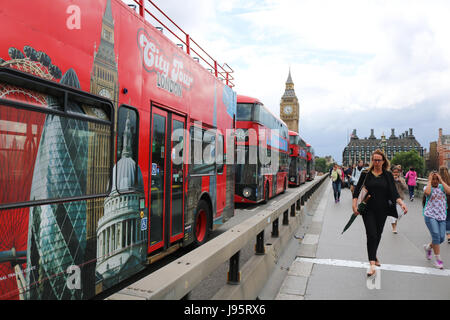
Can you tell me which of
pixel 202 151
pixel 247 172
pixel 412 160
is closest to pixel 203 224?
pixel 202 151

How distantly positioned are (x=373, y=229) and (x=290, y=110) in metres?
163

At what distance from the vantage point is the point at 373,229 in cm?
564

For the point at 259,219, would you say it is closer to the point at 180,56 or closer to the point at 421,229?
the point at 180,56

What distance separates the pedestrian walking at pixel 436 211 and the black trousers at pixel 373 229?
4.85ft

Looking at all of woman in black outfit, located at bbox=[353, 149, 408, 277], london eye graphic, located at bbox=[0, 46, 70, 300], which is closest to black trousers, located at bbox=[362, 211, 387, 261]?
woman in black outfit, located at bbox=[353, 149, 408, 277]

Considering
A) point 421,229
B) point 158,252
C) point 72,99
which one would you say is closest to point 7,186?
point 72,99

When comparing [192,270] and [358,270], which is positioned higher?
[192,270]

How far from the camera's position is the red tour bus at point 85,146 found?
2.83m

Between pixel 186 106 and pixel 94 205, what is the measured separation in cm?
301

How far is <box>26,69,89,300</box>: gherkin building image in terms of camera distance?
301cm

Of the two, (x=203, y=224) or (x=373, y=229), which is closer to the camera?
(x=373, y=229)

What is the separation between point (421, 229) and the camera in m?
10.3

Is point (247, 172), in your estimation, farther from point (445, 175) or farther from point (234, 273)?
point (234, 273)

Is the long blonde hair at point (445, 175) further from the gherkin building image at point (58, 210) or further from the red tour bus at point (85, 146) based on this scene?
the gherkin building image at point (58, 210)
